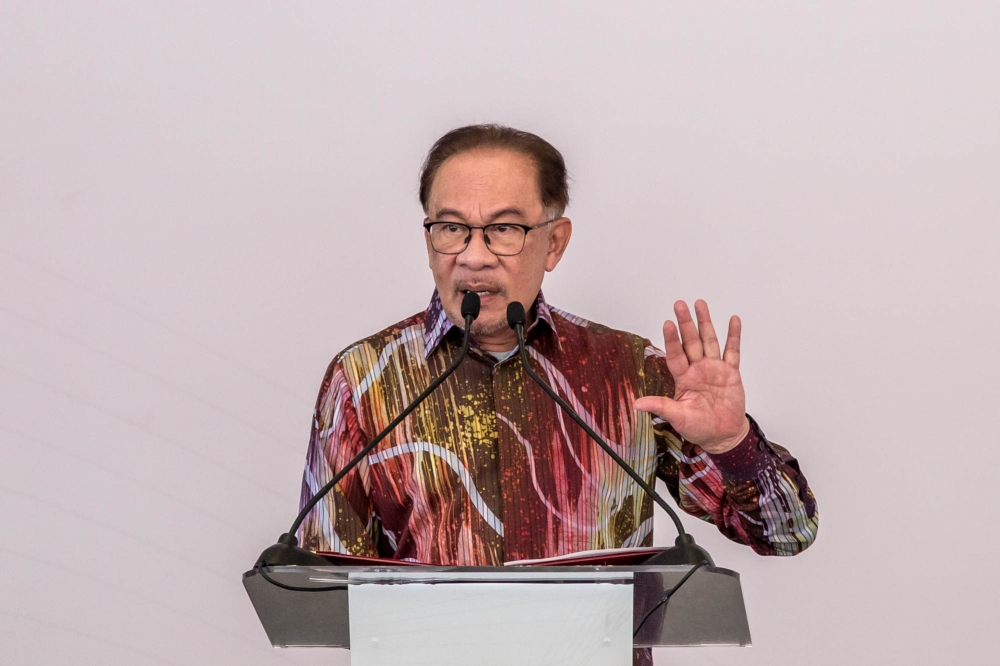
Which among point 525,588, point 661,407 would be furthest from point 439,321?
point 525,588

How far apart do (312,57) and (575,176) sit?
0.68m

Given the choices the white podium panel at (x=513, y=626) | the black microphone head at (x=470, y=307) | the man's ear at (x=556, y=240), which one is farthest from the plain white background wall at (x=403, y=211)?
the white podium panel at (x=513, y=626)

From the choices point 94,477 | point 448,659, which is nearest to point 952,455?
point 448,659

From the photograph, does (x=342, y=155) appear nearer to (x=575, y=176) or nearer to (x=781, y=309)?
(x=575, y=176)

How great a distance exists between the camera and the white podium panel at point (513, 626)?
55.2 inches

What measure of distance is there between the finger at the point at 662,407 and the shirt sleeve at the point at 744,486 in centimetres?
15

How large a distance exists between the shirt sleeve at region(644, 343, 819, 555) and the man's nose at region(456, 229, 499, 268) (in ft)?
1.28

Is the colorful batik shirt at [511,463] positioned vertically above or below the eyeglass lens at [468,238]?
below

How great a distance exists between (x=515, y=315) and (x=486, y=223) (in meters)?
0.36

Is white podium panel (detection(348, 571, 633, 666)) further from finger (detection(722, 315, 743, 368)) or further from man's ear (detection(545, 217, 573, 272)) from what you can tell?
man's ear (detection(545, 217, 573, 272))

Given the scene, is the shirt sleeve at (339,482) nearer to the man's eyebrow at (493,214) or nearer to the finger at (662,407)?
the man's eyebrow at (493,214)

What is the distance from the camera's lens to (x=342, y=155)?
2.74 meters

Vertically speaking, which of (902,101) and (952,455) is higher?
(902,101)

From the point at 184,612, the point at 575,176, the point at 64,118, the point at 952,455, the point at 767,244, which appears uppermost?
the point at 64,118
